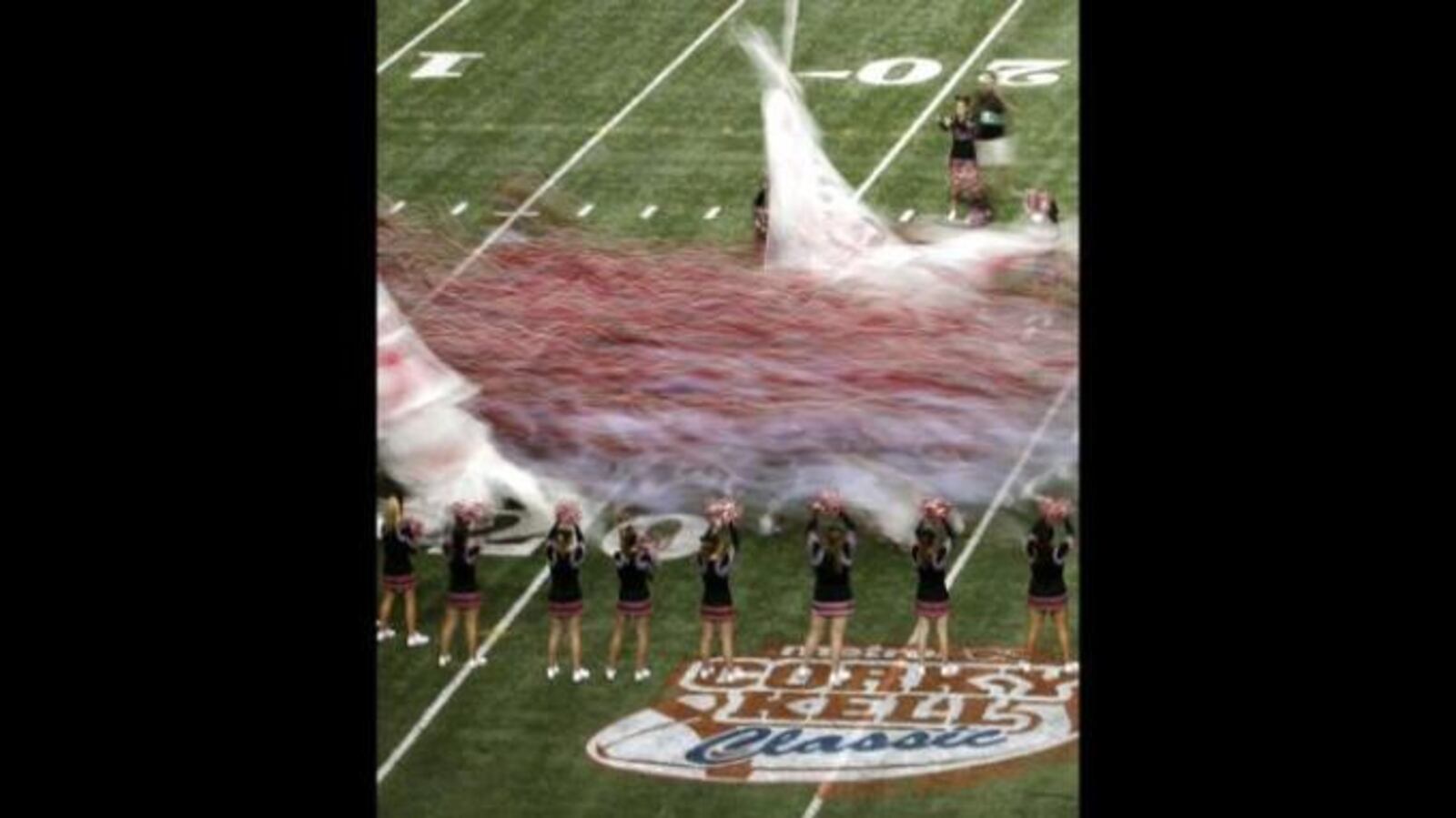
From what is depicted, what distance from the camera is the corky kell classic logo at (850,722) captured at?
73.2 ft

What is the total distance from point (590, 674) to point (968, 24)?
7726 mm

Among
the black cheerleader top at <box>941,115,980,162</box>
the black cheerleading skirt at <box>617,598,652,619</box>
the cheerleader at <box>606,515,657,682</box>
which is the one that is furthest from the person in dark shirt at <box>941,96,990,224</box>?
the black cheerleading skirt at <box>617,598,652,619</box>

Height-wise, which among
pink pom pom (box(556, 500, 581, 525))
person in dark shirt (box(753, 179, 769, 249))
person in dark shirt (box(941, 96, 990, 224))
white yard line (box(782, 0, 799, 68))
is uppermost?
white yard line (box(782, 0, 799, 68))

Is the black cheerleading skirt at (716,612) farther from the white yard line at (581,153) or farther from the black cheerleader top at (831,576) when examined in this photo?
the white yard line at (581,153)

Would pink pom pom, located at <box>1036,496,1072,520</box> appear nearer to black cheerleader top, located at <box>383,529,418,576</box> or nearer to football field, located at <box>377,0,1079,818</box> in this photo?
football field, located at <box>377,0,1079,818</box>

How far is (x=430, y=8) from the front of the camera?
100 ft

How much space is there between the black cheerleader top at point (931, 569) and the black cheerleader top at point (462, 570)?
2189 mm

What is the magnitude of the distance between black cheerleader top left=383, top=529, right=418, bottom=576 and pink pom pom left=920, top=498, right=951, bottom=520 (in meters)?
2.59

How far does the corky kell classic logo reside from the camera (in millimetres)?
22297

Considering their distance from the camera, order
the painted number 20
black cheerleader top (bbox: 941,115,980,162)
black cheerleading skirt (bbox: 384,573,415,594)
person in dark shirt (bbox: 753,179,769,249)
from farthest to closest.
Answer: the painted number 20 < black cheerleader top (bbox: 941,115,980,162) < person in dark shirt (bbox: 753,179,769,249) < black cheerleading skirt (bbox: 384,573,415,594)

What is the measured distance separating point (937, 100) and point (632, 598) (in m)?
6.41

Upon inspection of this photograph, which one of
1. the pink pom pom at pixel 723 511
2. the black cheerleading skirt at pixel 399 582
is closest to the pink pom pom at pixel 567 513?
the pink pom pom at pixel 723 511

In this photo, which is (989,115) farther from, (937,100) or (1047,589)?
(1047,589)
